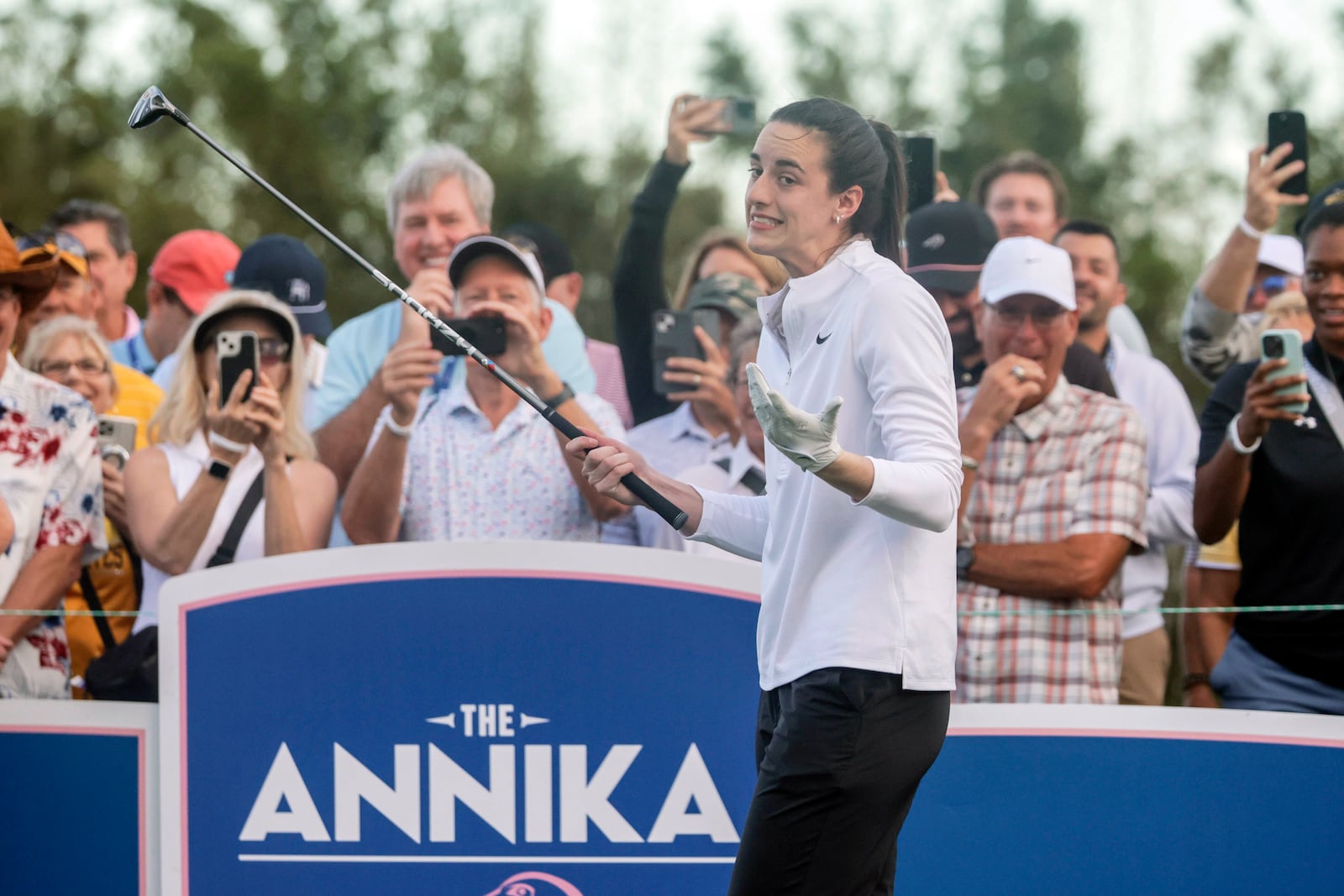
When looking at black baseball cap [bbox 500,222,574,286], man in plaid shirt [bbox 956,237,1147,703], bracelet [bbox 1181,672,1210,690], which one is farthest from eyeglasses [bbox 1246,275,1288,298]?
black baseball cap [bbox 500,222,574,286]

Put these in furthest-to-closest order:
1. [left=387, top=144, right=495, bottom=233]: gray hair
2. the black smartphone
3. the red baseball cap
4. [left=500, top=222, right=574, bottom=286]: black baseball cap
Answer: [left=500, top=222, right=574, bottom=286]: black baseball cap → the red baseball cap → [left=387, top=144, right=495, bottom=233]: gray hair → the black smartphone

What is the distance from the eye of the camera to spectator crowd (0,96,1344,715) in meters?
4.11

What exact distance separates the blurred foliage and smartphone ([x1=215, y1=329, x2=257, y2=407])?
19.1 metres

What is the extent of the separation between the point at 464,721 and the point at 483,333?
3.88 feet

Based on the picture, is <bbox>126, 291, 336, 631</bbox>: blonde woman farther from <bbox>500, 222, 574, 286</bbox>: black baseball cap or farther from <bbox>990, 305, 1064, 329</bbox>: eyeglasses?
<bbox>990, 305, 1064, 329</bbox>: eyeglasses

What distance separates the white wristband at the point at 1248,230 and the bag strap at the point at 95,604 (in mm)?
3346

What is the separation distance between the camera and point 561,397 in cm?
450

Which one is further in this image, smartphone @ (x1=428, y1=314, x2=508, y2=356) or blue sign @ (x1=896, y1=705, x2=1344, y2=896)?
smartphone @ (x1=428, y1=314, x2=508, y2=356)

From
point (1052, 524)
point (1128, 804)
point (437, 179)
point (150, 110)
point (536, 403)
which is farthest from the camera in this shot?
point (437, 179)

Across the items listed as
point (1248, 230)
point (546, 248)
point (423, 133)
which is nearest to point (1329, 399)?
point (1248, 230)

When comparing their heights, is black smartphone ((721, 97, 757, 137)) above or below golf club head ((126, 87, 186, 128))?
above

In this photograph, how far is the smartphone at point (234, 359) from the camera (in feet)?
14.4

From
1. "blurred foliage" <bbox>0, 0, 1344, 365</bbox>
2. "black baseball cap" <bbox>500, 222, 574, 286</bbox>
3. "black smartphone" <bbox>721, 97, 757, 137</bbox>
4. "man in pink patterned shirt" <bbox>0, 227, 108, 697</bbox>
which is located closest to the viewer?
"man in pink patterned shirt" <bbox>0, 227, 108, 697</bbox>

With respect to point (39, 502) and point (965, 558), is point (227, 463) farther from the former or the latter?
point (965, 558)
